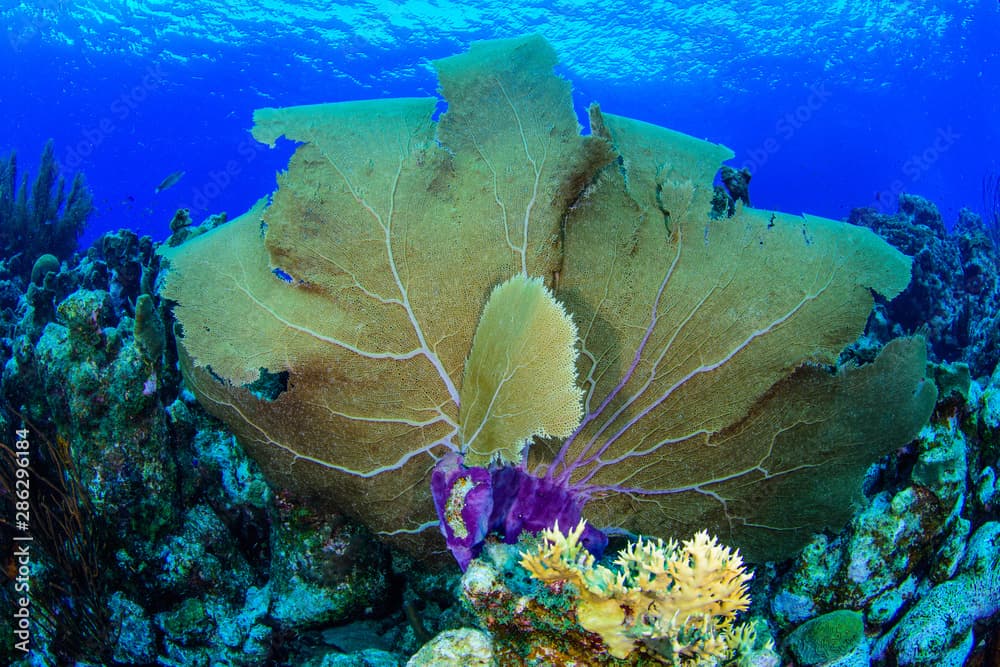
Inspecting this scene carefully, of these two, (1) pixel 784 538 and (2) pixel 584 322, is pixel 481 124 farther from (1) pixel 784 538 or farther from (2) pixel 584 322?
(1) pixel 784 538

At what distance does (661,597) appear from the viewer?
1740 mm

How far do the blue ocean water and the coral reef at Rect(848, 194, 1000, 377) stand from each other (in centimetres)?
2447

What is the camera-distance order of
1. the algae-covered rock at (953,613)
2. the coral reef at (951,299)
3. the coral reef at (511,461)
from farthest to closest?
1. the coral reef at (951,299)
2. the coral reef at (511,461)
3. the algae-covered rock at (953,613)

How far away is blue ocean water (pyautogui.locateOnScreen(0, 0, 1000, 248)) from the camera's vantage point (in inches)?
1170

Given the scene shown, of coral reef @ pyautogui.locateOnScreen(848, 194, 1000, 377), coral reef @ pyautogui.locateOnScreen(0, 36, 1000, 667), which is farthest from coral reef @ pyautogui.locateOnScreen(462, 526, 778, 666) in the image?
coral reef @ pyautogui.locateOnScreen(848, 194, 1000, 377)

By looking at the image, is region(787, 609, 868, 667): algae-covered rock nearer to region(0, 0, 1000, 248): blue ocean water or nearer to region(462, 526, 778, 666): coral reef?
region(462, 526, 778, 666): coral reef

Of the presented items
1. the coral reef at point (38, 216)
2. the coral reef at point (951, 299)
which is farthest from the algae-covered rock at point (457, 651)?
the coral reef at point (38, 216)

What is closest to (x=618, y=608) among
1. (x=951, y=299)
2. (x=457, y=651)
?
(x=457, y=651)

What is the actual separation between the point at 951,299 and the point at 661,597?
29.9ft

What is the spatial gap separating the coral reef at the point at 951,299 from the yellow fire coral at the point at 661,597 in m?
5.37

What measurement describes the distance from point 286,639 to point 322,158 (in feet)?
9.94

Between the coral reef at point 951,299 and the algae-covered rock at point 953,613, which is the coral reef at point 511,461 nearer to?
the algae-covered rock at point 953,613

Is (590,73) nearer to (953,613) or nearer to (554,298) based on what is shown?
(554,298)

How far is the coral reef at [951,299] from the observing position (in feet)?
21.3
